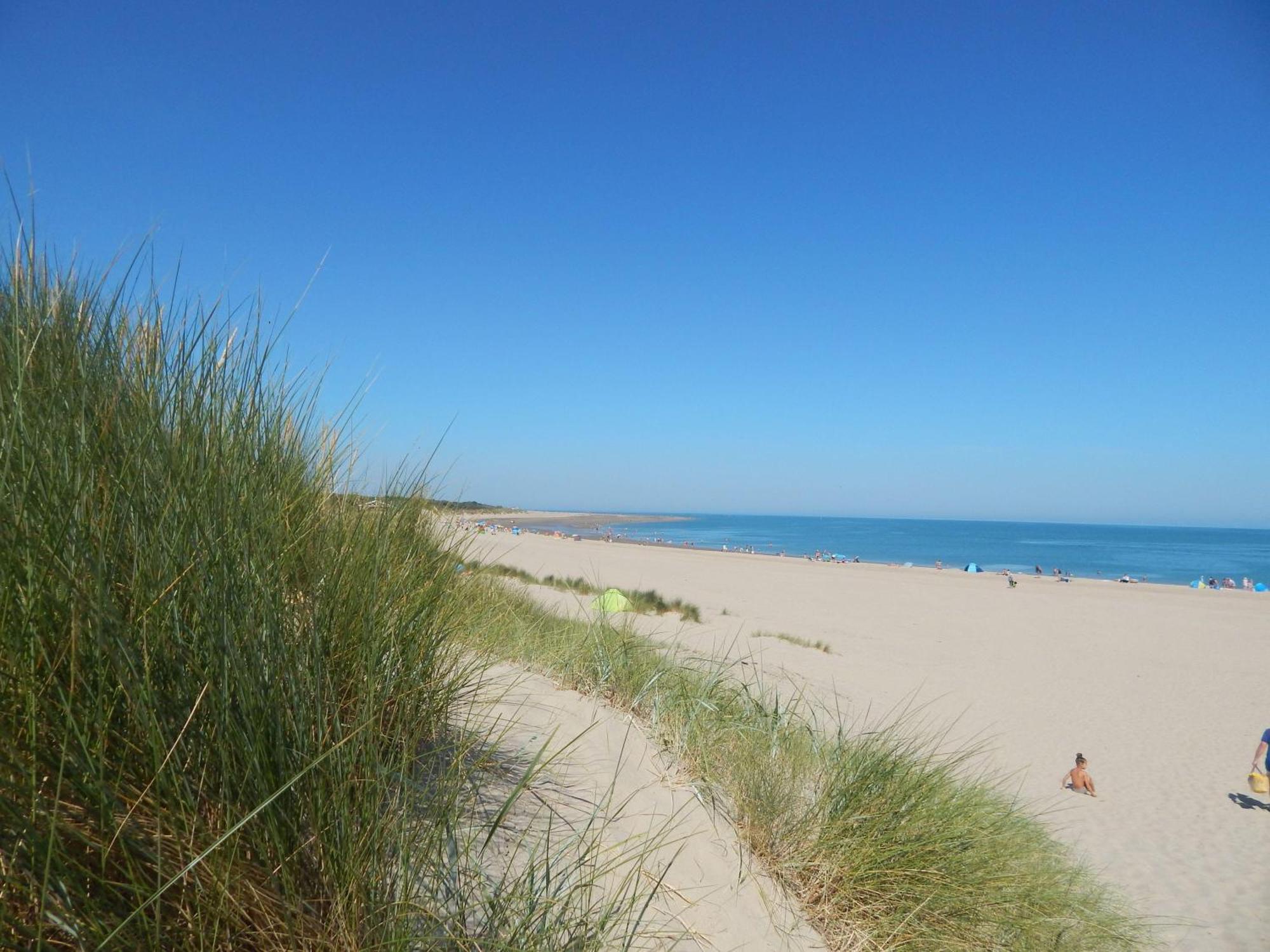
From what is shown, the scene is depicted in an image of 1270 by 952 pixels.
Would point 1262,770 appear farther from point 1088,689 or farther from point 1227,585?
point 1227,585

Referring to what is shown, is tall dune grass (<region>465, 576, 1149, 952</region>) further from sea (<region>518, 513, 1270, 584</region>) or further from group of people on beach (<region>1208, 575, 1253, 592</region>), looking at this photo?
sea (<region>518, 513, 1270, 584</region>)

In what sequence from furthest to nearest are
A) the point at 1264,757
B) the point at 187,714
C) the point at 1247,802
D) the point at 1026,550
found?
the point at 1026,550
the point at 1264,757
the point at 1247,802
the point at 187,714

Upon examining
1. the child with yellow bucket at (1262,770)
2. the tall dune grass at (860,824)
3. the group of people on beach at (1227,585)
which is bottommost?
the group of people on beach at (1227,585)

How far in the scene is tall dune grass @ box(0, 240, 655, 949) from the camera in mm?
1195

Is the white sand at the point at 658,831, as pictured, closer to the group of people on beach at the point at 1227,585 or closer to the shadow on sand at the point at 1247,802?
the shadow on sand at the point at 1247,802

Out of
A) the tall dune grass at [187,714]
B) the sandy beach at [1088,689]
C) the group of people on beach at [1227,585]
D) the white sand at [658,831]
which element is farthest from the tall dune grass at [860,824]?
the group of people on beach at [1227,585]

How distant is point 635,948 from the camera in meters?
2.00

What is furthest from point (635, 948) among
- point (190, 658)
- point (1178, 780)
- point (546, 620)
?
point (1178, 780)

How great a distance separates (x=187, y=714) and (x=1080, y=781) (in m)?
9.68

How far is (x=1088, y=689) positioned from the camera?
44.8 ft

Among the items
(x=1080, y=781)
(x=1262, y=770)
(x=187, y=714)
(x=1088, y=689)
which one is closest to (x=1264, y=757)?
(x=1262, y=770)

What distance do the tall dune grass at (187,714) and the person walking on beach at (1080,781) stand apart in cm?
844

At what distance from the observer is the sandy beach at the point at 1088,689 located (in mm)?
6738

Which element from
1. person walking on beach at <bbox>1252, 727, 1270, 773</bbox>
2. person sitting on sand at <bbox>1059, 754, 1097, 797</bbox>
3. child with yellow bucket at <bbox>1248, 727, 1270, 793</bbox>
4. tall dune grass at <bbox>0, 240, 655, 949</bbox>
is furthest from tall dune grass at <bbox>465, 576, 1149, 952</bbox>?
person walking on beach at <bbox>1252, 727, 1270, 773</bbox>
